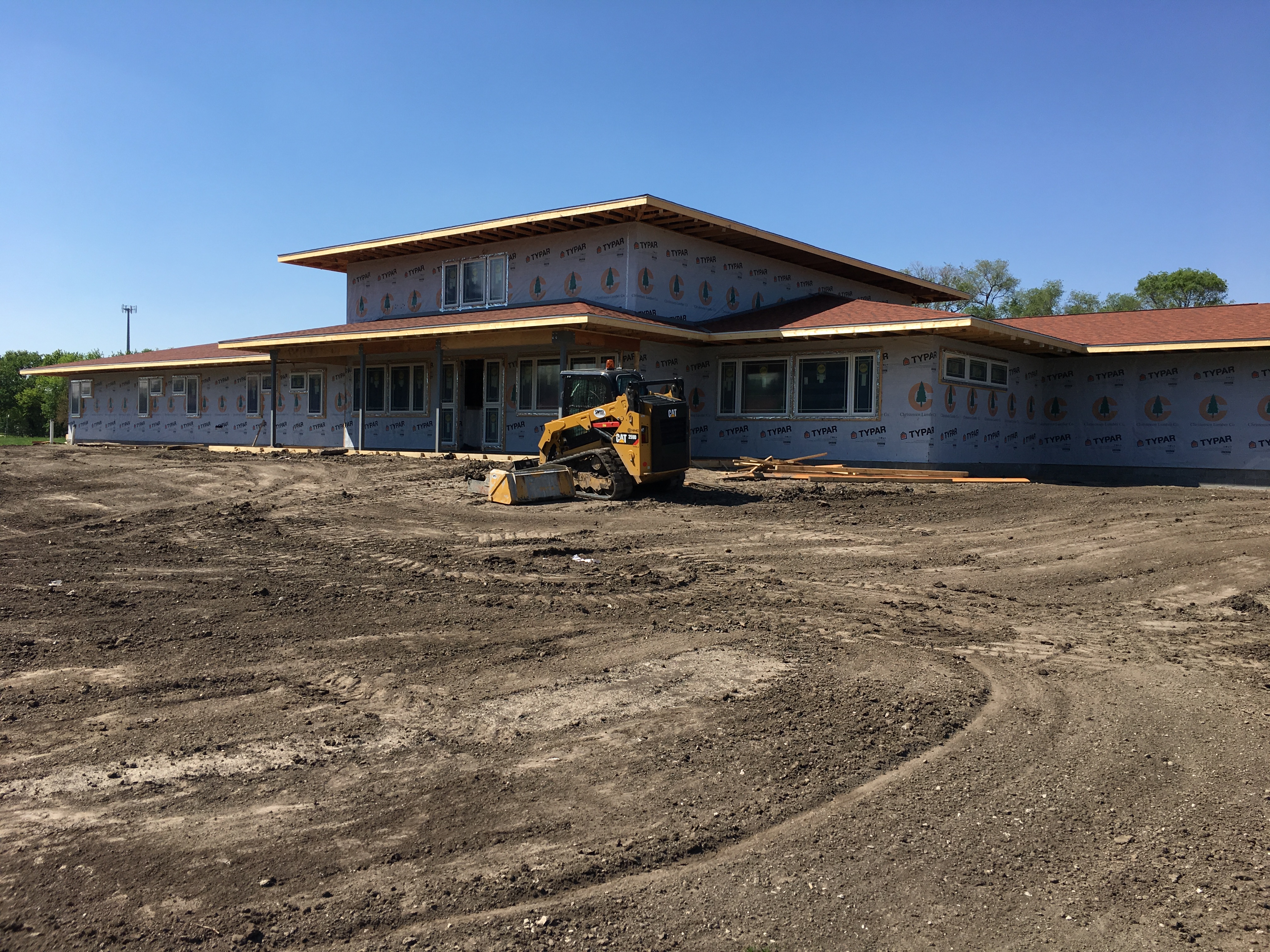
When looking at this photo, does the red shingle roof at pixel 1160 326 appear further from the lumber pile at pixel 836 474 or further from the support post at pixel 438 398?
the support post at pixel 438 398

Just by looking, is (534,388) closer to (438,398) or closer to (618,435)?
(438,398)

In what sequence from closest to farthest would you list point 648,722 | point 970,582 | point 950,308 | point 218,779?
1. point 218,779
2. point 648,722
3. point 970,582
4. point 950,308

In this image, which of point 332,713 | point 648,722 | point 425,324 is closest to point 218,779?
point 332,713

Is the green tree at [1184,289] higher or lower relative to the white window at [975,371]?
higher

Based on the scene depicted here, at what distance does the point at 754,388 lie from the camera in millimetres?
22531

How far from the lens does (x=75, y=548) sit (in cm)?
1105

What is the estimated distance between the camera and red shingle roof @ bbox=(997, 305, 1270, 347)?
2112 centimetres

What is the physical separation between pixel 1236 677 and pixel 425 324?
20003 mm

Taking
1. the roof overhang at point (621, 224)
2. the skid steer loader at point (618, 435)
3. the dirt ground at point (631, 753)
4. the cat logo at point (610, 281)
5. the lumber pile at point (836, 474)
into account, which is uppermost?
the roof overhang at point (621, 224)

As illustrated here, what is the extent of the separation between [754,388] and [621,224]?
4936 mm

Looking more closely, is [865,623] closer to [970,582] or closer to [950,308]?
[970,582]

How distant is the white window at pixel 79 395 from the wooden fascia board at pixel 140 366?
0.55 m

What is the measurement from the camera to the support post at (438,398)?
74.2 feet

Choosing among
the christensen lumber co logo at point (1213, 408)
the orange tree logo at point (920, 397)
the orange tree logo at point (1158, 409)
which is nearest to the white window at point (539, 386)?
the orange tree logo at point (920, 397)
